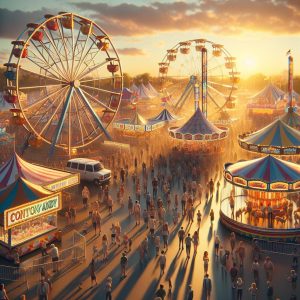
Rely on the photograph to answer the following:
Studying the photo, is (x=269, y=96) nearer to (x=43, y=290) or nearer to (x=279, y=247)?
(x=279, y=247)

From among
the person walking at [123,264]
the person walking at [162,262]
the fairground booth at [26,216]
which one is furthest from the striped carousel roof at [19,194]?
the person walking at [162,262]

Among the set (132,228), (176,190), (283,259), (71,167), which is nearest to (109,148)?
(71,167)

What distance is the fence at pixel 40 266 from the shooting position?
39.7 ft

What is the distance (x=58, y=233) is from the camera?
1478 centimetres

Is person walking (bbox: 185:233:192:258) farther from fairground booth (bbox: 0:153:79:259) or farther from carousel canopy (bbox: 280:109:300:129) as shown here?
carousel canopy (bbox: 280:109:300:129)

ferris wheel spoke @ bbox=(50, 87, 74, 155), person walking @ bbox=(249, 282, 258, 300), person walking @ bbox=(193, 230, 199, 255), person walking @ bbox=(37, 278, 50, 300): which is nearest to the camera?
person walking @ bbox=(249, 282, 258, 300)

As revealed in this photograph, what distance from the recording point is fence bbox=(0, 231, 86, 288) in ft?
39.7

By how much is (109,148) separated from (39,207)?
1572cm

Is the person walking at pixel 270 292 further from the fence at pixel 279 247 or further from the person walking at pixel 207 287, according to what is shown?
the fence at pixel 279 247

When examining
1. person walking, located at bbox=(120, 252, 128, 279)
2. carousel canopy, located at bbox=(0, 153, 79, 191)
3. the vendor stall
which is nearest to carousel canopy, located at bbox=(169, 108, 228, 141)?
carousel canopy, located at bbox=(0, 153, 79, 191)

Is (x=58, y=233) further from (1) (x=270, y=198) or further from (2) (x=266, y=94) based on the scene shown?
(2) (x=266, y=94)

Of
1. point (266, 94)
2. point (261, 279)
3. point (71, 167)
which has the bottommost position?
point (261, 279)

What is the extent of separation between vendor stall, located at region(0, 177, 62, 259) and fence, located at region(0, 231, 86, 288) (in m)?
0.86

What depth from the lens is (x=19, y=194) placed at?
1398 centimetres
